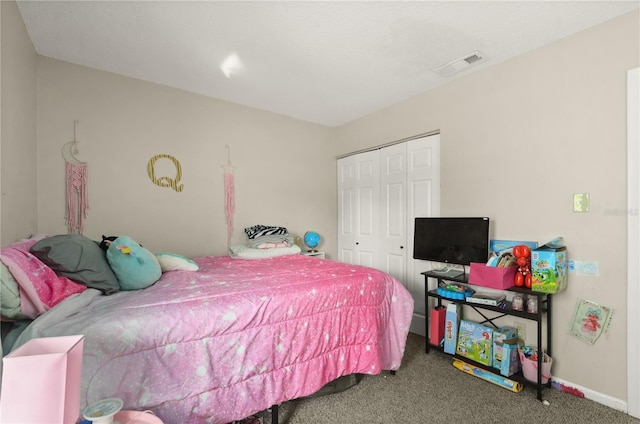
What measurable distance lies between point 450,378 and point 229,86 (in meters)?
3.33

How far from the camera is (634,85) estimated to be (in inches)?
75.9

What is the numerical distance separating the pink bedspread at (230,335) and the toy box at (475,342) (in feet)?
2.10

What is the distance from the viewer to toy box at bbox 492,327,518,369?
7.48ft

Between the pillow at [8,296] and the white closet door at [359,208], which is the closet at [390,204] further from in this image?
the pillow at [8,296]

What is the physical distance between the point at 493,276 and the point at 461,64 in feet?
6.00

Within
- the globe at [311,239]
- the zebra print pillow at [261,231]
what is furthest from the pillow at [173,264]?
the globe at [311,239]

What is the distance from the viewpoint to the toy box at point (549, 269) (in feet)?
6.76

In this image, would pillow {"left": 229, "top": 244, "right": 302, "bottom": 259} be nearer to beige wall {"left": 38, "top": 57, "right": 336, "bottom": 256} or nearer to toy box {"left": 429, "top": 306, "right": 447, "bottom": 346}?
beige wall {"left": 38, "top": 57, "right": 336, "bottom": 256}

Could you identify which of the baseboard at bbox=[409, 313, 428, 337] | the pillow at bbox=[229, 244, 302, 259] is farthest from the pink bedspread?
the baseboard at bbox=[409, 313, 428, 337]

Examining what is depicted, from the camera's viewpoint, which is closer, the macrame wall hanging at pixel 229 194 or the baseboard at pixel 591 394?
the baseboard at pixel 591 394

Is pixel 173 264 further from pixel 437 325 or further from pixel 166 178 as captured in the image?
pixel 437 325

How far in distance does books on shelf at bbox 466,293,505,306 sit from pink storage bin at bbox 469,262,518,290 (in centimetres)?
15

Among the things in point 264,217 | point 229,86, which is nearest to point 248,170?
point 264,217

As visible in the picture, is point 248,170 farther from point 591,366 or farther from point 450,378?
point 591,366
